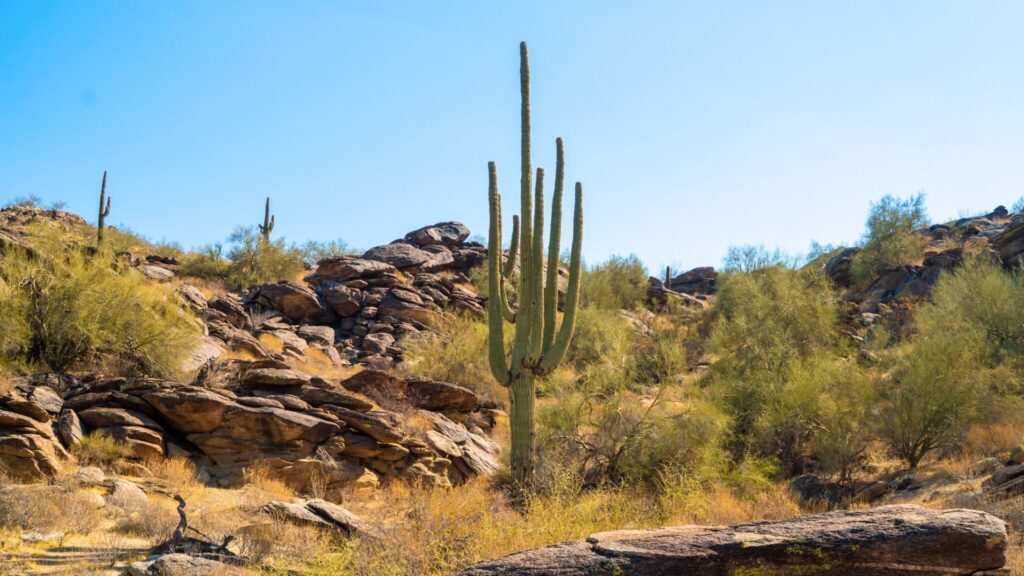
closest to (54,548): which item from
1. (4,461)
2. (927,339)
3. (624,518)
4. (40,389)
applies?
(4,461)

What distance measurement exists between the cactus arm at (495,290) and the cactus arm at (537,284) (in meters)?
0.50

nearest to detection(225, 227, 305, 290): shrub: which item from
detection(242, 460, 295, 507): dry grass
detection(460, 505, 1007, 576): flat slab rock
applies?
detection(242, 460, 295, 507): dry grass

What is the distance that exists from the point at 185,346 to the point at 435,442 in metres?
5.18

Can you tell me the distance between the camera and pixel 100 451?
10445 mm

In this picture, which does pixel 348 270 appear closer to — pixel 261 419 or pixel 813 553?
pixel 261 419

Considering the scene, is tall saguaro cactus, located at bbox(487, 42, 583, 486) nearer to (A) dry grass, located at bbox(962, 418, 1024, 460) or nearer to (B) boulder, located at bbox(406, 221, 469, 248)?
(A) dry grass, located at bbox(962, 418, 1024, 460)

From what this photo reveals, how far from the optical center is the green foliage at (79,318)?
1273 cm

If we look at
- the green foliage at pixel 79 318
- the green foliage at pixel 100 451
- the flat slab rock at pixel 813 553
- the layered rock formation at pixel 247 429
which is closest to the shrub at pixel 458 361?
the layered rock formation at pixel 247 429

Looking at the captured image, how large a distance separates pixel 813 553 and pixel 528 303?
7.90m

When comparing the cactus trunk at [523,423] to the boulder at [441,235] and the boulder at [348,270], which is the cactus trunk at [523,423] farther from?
the boulder at [441,235]

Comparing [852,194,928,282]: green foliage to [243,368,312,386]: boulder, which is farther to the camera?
[852,194,928,282]: green foliage

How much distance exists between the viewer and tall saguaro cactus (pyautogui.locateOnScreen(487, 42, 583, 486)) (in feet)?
39.3

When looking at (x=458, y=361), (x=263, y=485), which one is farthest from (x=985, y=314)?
(x=263, y=485)

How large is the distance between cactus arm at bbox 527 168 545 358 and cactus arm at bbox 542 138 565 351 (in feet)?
0.65
